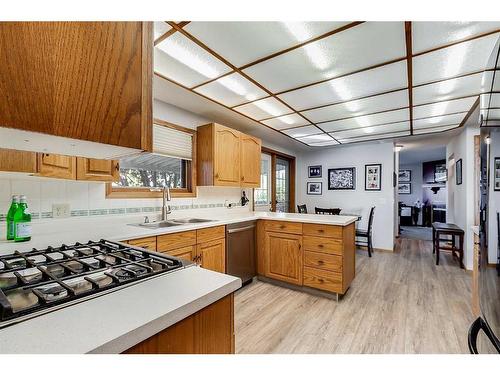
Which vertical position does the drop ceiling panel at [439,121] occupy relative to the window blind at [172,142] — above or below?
above

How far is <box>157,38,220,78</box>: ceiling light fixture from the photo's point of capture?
5.56ft

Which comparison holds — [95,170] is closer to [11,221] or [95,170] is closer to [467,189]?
[11,221]

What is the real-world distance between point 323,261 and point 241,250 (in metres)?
0.95

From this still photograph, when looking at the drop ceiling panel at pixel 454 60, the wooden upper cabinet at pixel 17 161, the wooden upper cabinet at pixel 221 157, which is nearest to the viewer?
the wooden upper cabinet at pixel 17 161

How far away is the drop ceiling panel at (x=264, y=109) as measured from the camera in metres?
2.77

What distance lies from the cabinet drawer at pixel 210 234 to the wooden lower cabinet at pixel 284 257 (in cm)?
70

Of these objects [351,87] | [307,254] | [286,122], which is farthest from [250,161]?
[351,87]

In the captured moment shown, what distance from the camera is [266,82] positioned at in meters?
2.28

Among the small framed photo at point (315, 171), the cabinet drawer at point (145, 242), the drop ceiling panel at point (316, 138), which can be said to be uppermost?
the drop ceiling panel at point (316, 138)

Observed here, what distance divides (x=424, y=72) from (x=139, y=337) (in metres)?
2.69

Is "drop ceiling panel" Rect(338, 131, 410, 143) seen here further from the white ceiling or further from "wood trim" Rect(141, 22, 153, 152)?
"wood trim" Rect(141, 22, 153, 152)

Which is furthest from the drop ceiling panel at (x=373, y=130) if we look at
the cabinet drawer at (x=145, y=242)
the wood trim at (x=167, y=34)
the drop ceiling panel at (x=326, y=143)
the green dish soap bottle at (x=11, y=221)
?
the green dish soap bottle at (x=11, y=221)

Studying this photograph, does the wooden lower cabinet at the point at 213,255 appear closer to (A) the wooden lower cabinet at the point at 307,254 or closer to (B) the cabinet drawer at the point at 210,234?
(B) the cabinet drawer at the point at 210,234

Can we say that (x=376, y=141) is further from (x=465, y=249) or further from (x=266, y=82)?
(x=266, y=82)
